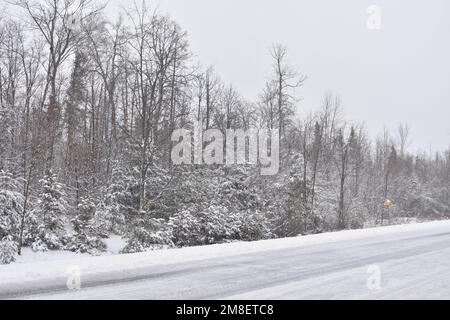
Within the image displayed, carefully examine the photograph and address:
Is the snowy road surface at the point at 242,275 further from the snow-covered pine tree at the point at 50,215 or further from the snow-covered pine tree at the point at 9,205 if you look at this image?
the snow-covered pine tree at the point at 50,215

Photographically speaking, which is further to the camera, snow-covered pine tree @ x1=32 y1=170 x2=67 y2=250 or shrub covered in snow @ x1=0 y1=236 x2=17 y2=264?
snow-covered pine tree @ x1=32 y1=170 x2=67 y2=250

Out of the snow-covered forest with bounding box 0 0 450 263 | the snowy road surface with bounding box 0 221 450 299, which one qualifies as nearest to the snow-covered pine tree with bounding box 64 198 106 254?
the snow-covered forest with bounding box 0 0 450 263

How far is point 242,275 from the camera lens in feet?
29.2

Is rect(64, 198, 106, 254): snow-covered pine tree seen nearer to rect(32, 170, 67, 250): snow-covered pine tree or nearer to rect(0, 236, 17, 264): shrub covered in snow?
rect(32, 170, 67, 250): snow-covered pine tree

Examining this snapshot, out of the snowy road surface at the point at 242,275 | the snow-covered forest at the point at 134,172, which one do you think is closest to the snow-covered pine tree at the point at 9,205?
the snow-covered forest at the point at 134,172

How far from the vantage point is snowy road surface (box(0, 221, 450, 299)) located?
7.16m

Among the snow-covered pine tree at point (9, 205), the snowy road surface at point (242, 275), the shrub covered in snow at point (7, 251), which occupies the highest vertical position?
the snow-covered pine tree at point (9, 205)

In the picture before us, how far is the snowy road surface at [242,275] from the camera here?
7160 mm

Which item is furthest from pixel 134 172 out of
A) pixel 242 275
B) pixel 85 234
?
pixel 242 275

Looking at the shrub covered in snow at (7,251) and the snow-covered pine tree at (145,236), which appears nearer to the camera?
the shrub covered in snow at (7,251)

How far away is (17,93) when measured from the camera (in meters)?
35.8

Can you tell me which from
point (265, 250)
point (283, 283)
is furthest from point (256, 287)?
point (265, 250)

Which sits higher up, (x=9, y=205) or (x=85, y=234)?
(x=9, y=205)

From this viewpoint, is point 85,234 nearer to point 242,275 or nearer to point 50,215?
point 50,215
